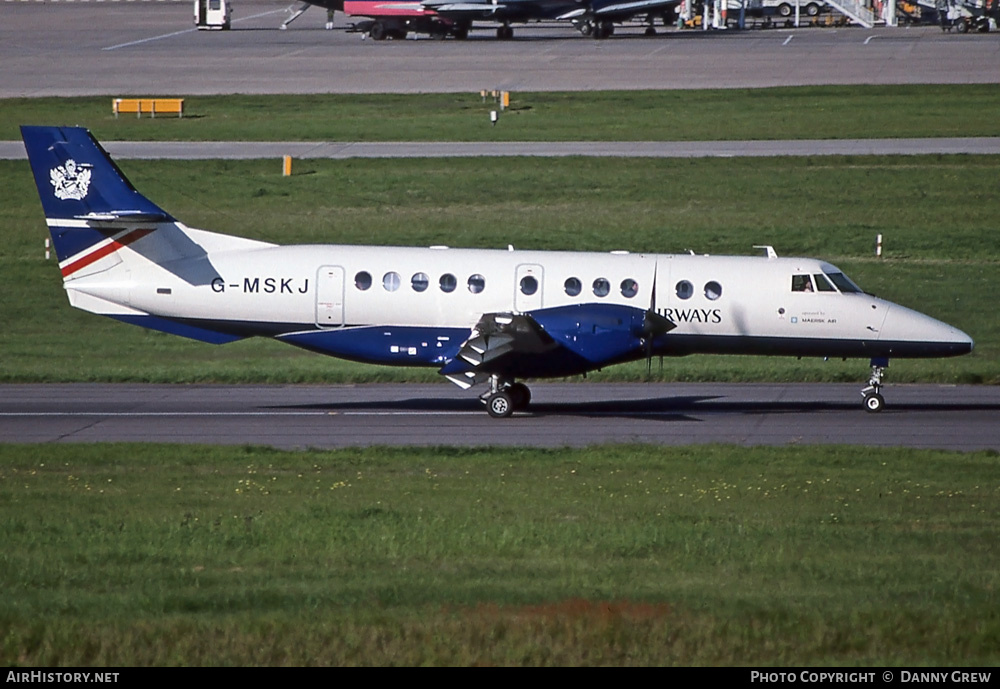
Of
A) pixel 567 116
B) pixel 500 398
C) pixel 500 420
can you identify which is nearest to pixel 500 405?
pixel 500 398

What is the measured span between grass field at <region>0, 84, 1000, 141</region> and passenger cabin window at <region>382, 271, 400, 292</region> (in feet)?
95.2

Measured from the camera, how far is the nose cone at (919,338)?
81.4 feet

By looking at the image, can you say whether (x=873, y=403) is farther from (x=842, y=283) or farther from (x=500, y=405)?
(x=500, y=405)

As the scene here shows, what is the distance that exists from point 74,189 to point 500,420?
887 cm

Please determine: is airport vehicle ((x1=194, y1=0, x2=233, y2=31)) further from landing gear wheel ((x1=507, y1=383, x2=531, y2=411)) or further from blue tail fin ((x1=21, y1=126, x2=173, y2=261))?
landing gear wheel ((x1=507, y1=383, x2=531, y2=411))

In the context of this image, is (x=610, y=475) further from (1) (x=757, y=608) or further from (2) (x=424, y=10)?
(2) (x=424, y=10)

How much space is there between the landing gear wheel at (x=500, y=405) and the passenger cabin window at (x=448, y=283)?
83.7 inches

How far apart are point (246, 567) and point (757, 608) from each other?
5054 millimetres

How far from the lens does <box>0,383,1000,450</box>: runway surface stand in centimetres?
2253

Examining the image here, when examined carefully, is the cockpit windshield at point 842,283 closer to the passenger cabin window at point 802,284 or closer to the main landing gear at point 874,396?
the passenger cabin window at point 802,284

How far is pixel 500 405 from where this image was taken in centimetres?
2481

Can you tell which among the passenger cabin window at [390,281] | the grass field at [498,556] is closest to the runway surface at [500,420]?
the grass field at [498,556]

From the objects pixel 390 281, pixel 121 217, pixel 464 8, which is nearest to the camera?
pixel 121 217

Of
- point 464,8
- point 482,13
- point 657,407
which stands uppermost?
point 464,8
